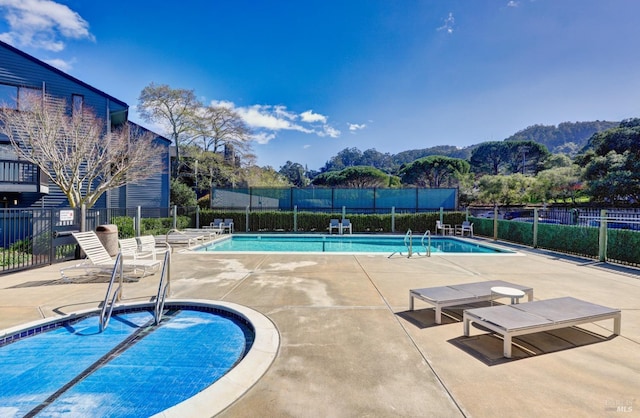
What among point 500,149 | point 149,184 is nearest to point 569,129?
point 500,149

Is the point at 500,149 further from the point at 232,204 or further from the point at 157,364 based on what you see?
the point at 157,364

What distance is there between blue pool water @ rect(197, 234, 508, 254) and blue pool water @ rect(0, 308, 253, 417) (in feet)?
26.6

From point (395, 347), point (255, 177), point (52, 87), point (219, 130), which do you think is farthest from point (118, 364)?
point (255, 177)

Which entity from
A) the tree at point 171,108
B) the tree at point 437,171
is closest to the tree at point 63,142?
the tree at point 171,108

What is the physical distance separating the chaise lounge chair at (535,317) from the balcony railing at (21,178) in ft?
53.6

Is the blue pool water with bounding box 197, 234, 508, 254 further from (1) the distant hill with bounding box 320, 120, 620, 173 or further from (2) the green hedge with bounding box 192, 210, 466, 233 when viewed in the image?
(1) the distant hill with bounding box 320, 120, 620, 173

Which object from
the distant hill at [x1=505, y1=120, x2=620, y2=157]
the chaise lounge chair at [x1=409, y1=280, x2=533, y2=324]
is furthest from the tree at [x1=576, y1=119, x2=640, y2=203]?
the distant hill at [x1=505, y1=120, x2=620, y2=157]

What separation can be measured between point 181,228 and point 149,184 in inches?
203

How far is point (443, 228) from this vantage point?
16.0m

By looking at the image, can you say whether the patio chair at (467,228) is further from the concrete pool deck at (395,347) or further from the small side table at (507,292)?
the small side table at (507,292)

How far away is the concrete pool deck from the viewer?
7.31 ft

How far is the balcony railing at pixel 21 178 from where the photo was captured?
39.0ft

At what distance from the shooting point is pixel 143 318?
4.32m

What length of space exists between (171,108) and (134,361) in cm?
2328
